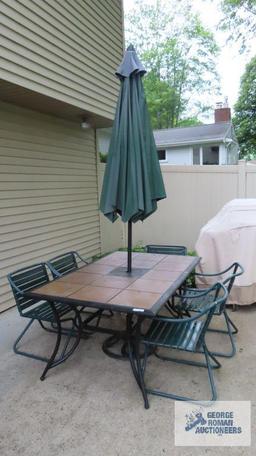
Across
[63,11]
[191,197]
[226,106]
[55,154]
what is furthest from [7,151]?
[226,106]

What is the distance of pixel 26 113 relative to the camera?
4500 mm

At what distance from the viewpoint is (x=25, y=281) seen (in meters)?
3.09

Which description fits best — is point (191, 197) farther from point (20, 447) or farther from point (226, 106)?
point (226, 106)

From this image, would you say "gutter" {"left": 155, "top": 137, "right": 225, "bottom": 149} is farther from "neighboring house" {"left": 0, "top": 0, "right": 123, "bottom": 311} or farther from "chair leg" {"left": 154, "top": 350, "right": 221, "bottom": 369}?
"chair leg" {"left": 154, "top": 350, "right": 221, "bottom": 369}

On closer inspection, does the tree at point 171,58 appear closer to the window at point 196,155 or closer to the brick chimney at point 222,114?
the brick chimney at point 222,114

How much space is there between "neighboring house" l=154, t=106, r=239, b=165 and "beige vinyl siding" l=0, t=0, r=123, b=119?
837 cm

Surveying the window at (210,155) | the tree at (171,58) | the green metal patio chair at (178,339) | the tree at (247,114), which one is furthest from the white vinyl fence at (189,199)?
the tree at (171,58)

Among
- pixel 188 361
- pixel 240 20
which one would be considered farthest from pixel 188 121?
pixel 188 361

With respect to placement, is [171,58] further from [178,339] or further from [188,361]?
[178,339]

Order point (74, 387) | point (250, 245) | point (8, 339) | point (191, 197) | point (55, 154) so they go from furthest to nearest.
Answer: point (191, 197)
point (55, 154)
point (250, 245)
point (8, 339)
point (74, 387)

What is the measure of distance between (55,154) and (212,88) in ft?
69.0

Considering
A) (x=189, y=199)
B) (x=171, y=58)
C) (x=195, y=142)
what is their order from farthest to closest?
(x=171, y=58) → (x=195, y=142) → (x=189, y=199)

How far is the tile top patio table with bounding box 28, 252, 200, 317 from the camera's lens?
7.73 feet

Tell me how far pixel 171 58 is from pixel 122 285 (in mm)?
23237
